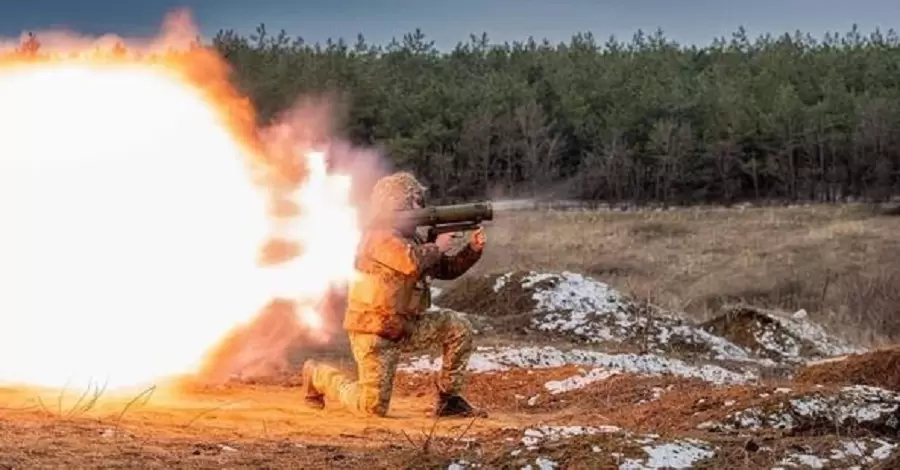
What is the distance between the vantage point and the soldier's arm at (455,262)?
1197 centimetres

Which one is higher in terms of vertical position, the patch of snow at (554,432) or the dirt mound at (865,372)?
the patch of snow at (554,432)

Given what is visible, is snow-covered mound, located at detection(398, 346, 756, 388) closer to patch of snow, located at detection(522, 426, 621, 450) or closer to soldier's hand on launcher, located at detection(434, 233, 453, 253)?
soldier's hand on launcher, located at detection(434, 233, 453, 253)

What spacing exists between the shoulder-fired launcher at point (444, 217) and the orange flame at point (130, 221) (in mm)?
2403

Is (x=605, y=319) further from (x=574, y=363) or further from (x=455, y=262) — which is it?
(x=455, y=262)

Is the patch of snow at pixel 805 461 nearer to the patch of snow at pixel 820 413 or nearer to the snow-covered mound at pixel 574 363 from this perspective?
the patch of snow at pixel 820 413

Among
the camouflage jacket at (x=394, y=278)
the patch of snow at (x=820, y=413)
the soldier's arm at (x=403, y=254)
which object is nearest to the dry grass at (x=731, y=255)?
the patch of snow at (x=820, y=413)

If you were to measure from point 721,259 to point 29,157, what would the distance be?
4240cm

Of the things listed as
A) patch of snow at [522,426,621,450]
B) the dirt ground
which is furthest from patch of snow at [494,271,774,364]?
patch of snow at [522,426,621,450]

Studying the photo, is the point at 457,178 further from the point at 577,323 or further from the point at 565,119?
the point at 577,323

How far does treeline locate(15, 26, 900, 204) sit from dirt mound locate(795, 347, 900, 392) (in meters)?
52.4

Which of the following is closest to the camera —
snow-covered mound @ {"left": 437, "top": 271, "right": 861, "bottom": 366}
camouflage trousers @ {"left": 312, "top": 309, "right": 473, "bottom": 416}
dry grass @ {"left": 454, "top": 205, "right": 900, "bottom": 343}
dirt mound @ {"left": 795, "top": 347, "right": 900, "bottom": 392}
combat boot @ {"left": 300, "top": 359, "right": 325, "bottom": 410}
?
camouflage trousers @ {"left": 312, "top": 309, "right": 473, "bottom": 416}

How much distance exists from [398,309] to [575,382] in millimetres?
3436

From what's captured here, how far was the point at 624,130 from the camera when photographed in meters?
77.8

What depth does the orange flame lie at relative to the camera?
14.8 metres
